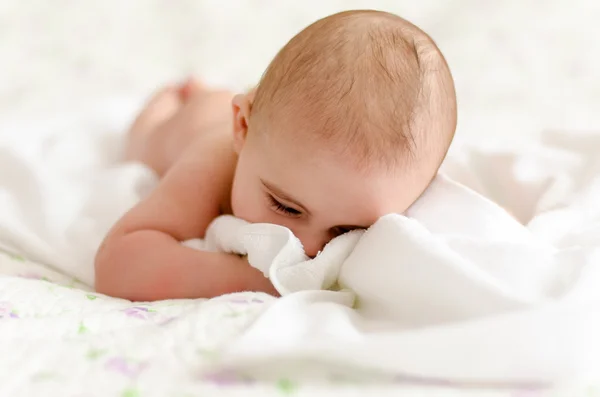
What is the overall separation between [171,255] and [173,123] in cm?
55

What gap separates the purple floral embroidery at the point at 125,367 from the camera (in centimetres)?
61

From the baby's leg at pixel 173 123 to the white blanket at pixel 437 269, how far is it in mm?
149

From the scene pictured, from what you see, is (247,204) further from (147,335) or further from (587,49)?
(587,49)

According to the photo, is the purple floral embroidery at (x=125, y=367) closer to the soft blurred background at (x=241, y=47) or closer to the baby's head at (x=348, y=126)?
the baby's head at (x=348, y=126)

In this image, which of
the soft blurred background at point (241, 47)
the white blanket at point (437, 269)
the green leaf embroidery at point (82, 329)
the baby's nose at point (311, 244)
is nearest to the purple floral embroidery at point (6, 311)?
the green leaf embroidery at point (82, 329)

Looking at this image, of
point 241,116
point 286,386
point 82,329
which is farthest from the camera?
point 241,116

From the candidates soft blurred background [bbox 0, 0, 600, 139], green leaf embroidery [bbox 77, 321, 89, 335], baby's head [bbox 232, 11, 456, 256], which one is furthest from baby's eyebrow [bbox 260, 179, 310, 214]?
soft blurred background [bbox 0, 0, 600, 139]

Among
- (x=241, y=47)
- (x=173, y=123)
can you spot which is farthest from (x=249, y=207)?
(x=241, y=47)

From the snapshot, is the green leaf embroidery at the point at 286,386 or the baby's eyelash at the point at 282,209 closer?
the green leaf embroidery at the point at 286,386

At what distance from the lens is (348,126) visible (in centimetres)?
79

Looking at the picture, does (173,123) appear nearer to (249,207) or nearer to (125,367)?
(249,207)

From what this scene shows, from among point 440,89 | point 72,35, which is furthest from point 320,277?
point 72,35

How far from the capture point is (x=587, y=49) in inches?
66.6

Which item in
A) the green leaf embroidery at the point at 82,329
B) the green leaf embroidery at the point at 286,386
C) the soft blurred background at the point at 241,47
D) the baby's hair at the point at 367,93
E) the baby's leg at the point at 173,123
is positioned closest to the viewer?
the green leaf embroidery at the point at 286,386
